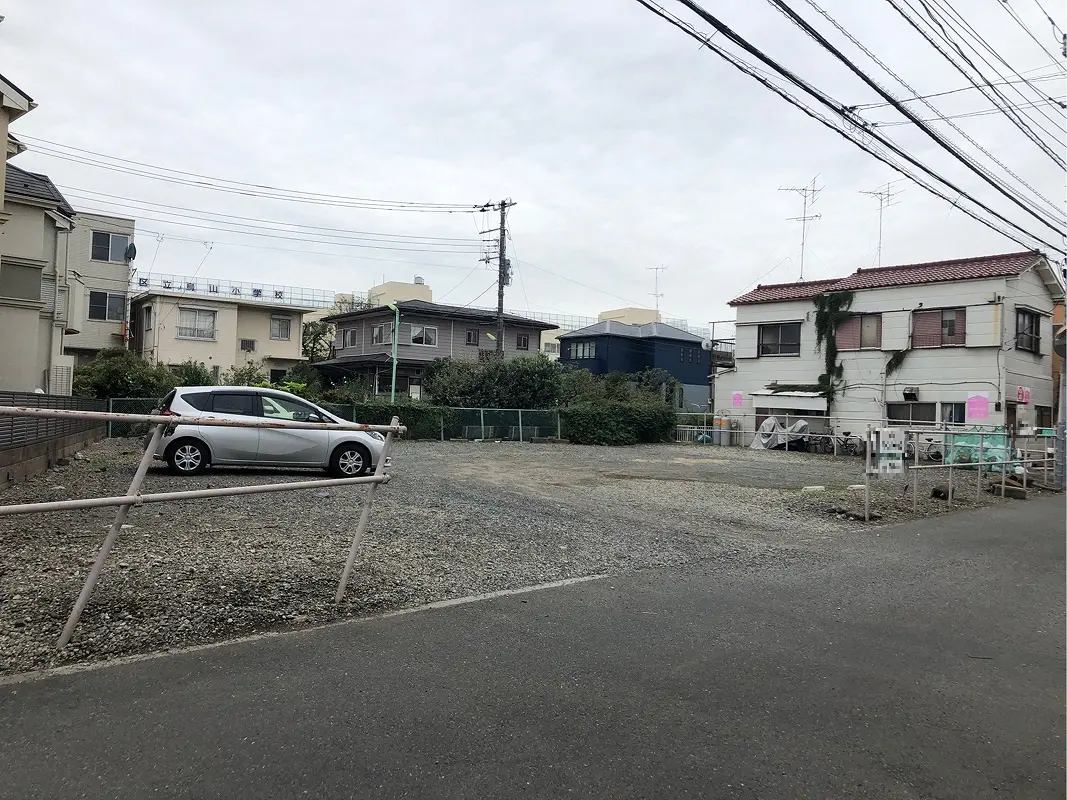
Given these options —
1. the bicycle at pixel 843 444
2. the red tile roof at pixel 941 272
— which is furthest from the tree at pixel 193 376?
the red tile roof at pixel 941 272

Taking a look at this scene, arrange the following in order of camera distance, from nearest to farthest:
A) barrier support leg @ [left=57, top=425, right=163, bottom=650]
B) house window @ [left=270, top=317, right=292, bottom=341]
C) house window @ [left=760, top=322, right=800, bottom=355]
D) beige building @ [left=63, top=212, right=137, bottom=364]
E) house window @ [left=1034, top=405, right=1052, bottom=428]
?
1. barrier support leg @ [left=57, top=425, right=163, bottom=650]
2. house window @ [left=1034, top=405, right=1052, bottom=428]
3. house window @ [left=760, top=322, right=800, bottom=355]
4. beige building @ [left=63, top=212, right=137, bottom=364]
5. house window @ [left=270, top=317, right=292, bottom=341]

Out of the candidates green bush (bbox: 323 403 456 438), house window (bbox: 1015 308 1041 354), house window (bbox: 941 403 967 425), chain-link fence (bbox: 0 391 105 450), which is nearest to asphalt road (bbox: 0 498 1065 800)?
chain-link fence (bbox: 0 391 105 450)

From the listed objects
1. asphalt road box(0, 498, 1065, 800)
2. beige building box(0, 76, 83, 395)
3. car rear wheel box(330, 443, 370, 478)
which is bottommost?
asphalt road box(0, 498, 1065, 800)

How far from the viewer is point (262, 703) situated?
11.3 feet

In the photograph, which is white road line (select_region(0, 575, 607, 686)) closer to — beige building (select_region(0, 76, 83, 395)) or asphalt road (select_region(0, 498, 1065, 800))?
asphalt road (select_region(0, 498, 1065, 800))

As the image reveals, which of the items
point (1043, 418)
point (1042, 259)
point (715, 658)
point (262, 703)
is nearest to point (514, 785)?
point (262, 703)

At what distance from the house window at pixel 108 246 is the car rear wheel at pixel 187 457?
86.1ft

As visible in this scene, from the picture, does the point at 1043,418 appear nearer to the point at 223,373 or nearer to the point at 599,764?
the point at 599,764

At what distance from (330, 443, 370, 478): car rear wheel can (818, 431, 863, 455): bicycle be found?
19186mm

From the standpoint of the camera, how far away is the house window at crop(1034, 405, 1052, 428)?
28.5 m

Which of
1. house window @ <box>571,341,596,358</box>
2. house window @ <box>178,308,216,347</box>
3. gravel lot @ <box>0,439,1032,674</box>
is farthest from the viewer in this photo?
house window @ <box>571,341,596,358</box>

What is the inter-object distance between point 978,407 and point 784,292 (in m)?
9.32

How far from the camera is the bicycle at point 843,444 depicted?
26.8 m

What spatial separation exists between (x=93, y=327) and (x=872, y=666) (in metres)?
38.7
